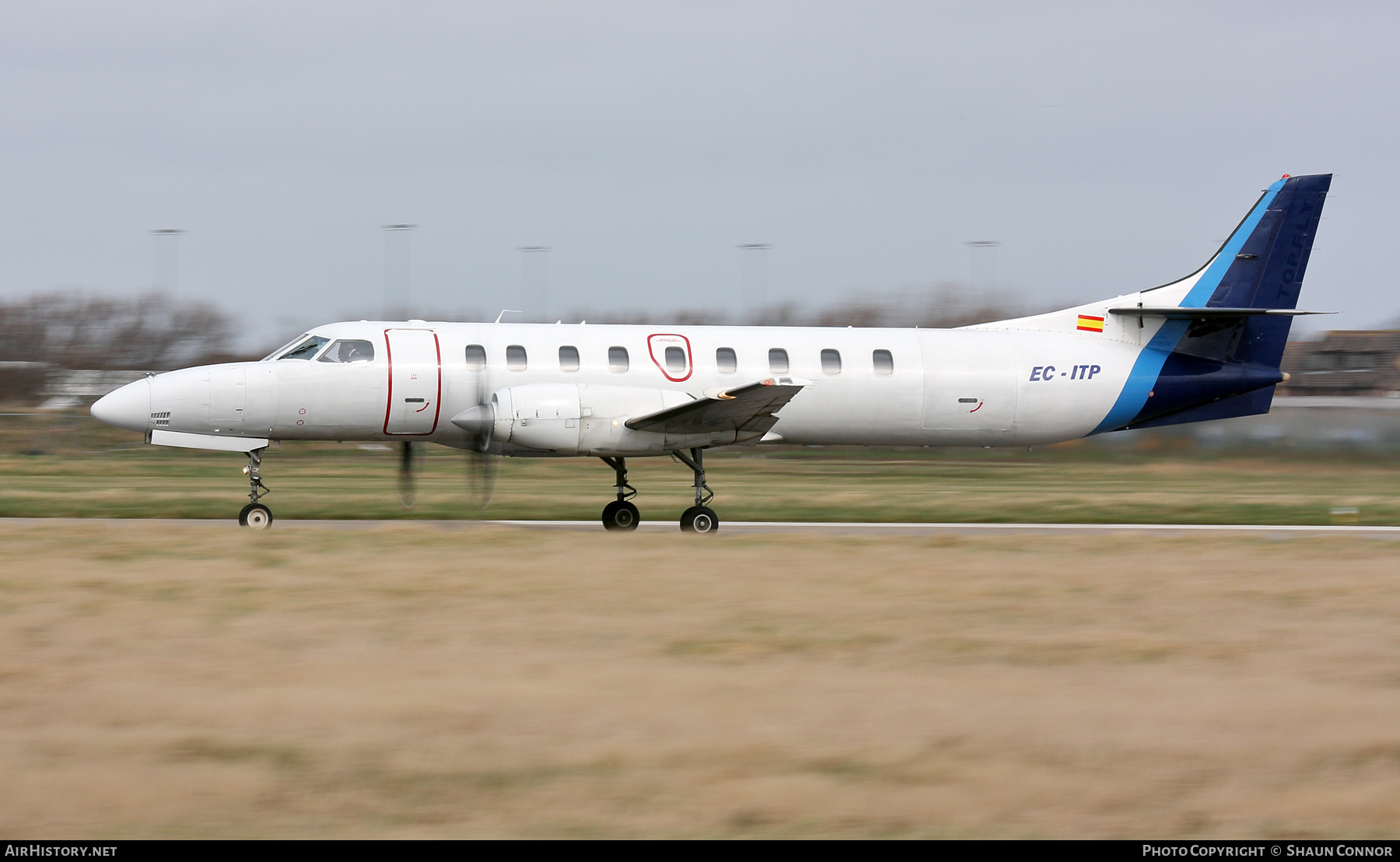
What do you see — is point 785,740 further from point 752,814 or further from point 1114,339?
point 1114,339

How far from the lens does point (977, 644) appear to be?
972 cm

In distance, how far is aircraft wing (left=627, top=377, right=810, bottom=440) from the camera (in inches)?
649

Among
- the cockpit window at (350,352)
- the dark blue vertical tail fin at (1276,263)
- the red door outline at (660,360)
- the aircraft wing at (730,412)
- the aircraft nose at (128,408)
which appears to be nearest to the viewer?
the aircraft wing at (730,412)

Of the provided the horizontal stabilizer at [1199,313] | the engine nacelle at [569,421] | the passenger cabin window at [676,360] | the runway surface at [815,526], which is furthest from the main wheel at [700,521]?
the horizontal stabilizer at [1199,313]

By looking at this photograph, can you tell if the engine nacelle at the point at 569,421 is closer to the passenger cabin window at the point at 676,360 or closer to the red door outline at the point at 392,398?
the red door outline at the point at 392,398

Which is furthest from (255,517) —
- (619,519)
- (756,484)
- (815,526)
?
(756,484)

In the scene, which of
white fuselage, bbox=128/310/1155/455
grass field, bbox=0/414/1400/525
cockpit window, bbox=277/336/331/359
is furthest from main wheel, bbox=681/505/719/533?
cockpit window, bbox=277/336/331/359

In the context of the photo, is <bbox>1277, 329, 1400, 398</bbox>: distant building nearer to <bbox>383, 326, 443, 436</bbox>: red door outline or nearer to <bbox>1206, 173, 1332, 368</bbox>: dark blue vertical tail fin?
<bbox>1206, 173, 1332, 368</bbox>: dark blue vertical tail fin

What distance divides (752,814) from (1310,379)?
152 ft

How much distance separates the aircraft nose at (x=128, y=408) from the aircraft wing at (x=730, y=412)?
6.48 m

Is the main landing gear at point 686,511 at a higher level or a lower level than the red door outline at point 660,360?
lower

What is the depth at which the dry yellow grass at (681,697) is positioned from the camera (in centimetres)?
578

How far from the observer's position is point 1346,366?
47.1 metres

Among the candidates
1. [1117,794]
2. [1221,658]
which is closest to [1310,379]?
[1221,658]
